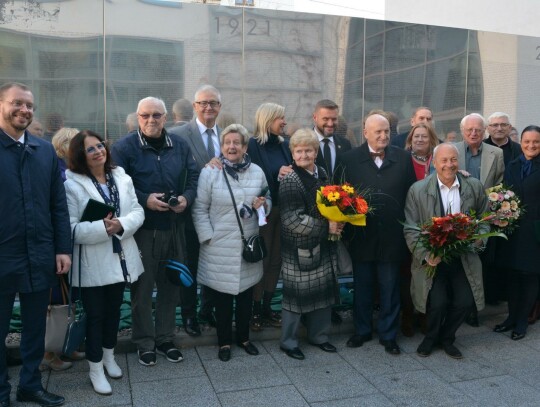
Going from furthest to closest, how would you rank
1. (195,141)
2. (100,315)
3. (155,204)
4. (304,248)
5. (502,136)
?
(502,136), (195,141), (304,248), (155,204), (100,315)

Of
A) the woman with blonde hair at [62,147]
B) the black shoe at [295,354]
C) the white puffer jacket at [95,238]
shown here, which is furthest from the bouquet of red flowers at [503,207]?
the woman with blonde hair at [62,147]

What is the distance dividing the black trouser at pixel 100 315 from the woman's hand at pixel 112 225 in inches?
16.1

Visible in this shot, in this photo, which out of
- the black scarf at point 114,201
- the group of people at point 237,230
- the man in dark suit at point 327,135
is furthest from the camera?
the man in dark suit at point 327,135

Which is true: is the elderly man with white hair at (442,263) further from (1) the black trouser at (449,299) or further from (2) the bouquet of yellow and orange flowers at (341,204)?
(2) the bouquet of yellow and orange flowers at (341,204)

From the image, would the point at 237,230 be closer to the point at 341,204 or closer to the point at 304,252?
the point at 304,252

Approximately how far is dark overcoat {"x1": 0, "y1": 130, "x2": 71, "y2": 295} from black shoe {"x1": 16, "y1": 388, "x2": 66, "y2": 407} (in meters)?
0.73

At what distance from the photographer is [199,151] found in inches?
193

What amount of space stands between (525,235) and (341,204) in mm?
2016

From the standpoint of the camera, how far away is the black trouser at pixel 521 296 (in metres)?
5.12

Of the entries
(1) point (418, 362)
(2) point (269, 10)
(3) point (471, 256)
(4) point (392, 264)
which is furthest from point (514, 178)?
(2) point (269, 10)

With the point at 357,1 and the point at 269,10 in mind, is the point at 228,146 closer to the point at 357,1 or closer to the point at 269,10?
the point at 269,10

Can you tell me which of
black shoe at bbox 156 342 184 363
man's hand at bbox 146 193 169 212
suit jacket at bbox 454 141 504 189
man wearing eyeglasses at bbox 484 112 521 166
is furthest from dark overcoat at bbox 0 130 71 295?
man wearing eyeglasses at bbox 484 112 521 166

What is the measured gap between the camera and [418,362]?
14.9 feet

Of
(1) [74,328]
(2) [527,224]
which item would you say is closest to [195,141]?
(1) [74,328]
